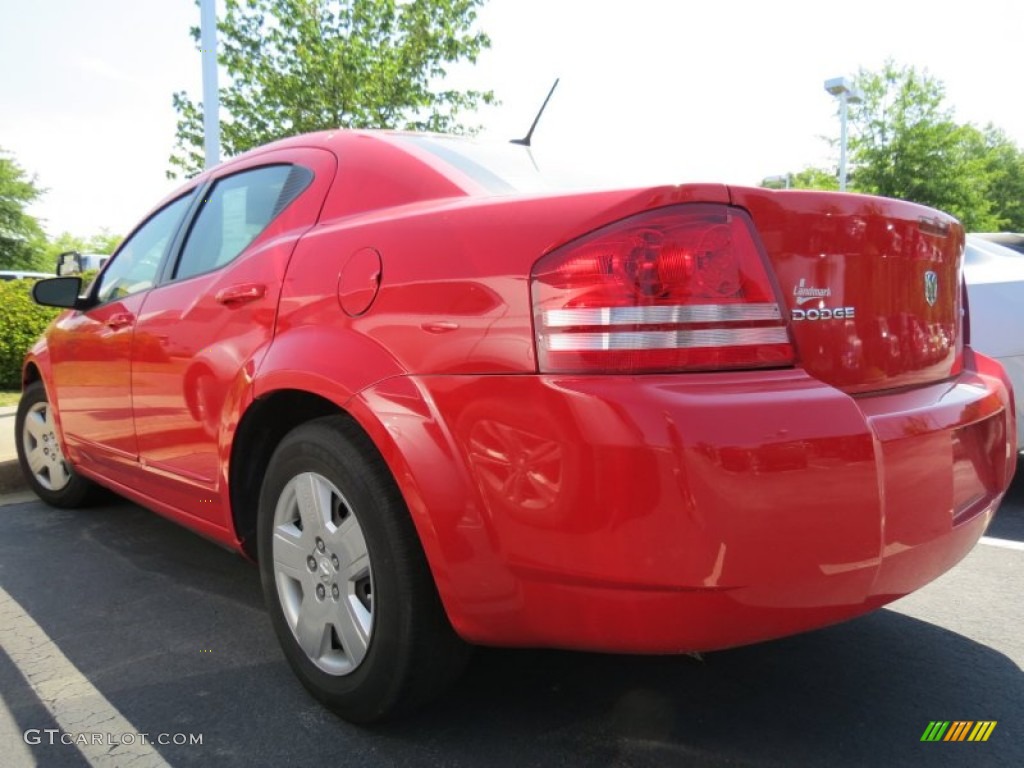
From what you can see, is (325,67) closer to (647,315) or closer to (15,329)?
(15,329)

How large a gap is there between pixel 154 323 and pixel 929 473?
258cm

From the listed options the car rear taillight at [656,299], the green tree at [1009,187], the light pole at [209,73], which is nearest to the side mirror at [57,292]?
the car rear taillight at [656,299]

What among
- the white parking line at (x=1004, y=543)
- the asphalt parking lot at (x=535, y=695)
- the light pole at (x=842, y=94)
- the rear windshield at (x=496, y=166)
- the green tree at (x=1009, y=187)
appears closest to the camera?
the asphalt parking lot at (x=535, y=695)

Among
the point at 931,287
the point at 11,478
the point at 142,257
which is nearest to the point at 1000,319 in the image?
the point at 931,287

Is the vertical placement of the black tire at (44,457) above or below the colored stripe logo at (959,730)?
above

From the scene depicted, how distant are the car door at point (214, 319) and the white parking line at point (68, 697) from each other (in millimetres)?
603

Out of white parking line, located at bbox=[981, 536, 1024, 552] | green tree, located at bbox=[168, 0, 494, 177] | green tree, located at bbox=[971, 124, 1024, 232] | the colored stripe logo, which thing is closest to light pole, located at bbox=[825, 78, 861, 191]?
green tree, located at bbox=[168, 0, 494, 177]

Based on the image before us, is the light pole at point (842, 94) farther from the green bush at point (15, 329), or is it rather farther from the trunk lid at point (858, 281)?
the trunk lid at point (858, 281)

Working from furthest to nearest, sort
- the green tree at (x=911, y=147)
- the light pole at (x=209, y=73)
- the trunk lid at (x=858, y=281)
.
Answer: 1. the green tree at (x=911, y=147)
2. the light pole at (x=209, y=73)
3. the trunk lid at (x=858, y=281)

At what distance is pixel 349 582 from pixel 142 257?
7.23ft

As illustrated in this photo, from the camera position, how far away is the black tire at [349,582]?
1.83 meters

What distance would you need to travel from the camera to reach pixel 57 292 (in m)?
3.75

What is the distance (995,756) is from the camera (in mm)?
1885

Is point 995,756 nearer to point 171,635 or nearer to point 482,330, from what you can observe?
point 482,330
